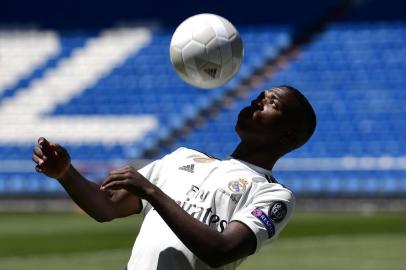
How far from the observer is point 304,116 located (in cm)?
542

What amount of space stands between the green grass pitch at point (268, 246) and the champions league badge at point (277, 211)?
7433mm

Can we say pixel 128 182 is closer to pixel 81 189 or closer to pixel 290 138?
pixel 81 189

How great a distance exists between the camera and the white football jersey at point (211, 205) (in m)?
4.98

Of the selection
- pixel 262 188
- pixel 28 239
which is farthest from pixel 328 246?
pixel 262 188

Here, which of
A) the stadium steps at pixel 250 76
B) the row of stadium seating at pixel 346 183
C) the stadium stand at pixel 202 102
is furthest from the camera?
the stadium steps at pixel 250 76

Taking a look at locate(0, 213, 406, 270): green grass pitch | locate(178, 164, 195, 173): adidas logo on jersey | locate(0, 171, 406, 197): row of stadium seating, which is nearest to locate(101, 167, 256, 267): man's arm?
locate(178, 164, 195, 173): adidas logo on jersey

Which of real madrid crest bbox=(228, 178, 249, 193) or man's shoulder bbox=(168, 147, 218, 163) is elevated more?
man's shoulder bbox=(168, 147, 218, 163)

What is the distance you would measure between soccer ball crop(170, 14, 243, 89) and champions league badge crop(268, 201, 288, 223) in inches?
40.7

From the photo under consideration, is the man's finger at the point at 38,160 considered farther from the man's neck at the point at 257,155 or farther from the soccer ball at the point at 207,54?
the soccer ball at the point at 207,54

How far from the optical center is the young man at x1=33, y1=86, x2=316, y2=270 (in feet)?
15.4

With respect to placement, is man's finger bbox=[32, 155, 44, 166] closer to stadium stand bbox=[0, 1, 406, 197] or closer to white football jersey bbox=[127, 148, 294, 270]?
white football jersey bbox=[127, 148, 294, 270]

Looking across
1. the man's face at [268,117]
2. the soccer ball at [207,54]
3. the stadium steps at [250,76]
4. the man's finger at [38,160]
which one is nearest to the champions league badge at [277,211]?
the man's face at [268,117]

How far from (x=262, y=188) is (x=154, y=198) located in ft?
2.36

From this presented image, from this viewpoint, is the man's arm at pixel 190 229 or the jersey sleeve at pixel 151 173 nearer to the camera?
the man's arm at pixel 190 229
